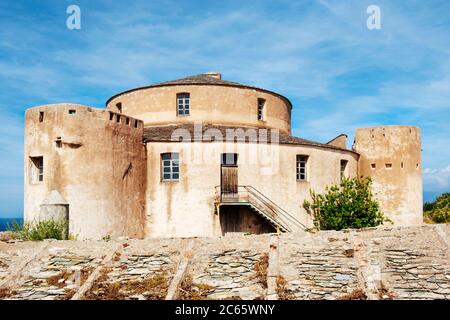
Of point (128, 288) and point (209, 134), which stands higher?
point (209, 134)

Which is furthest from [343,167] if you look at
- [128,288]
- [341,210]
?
[128,288]

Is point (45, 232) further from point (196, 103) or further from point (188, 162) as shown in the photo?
point (196, 103)

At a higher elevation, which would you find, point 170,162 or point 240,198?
point 170,162

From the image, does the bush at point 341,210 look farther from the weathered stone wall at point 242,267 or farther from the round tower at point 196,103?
the weathered stone wall at point 242,267

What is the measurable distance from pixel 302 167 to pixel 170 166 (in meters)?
6.42

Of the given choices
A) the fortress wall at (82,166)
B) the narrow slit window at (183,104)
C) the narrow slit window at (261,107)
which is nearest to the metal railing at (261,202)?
the fortress wall at (82,166)

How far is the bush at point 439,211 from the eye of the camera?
3237cm

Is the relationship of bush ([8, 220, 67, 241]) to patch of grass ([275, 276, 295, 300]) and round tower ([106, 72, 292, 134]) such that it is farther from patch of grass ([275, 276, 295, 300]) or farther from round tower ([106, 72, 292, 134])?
round tower ([106, 72, 292, 134])

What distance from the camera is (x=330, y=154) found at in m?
29.8

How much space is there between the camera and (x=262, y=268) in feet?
47.5

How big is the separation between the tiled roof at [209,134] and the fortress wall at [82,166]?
2950 mm
